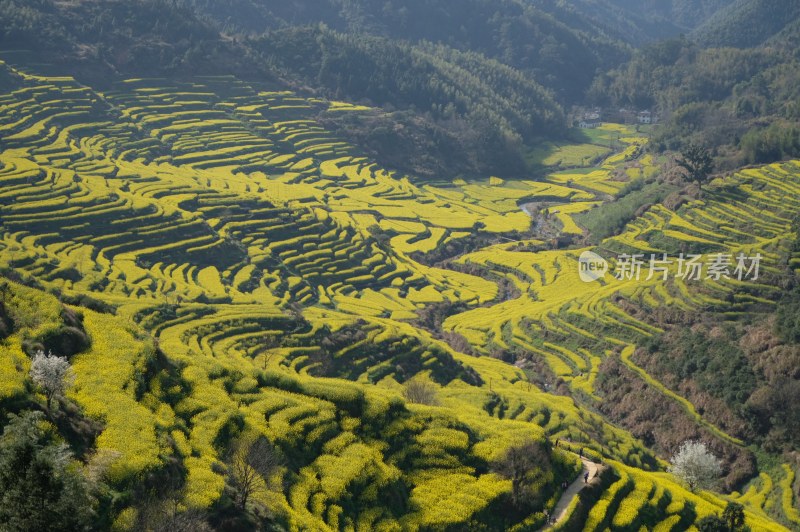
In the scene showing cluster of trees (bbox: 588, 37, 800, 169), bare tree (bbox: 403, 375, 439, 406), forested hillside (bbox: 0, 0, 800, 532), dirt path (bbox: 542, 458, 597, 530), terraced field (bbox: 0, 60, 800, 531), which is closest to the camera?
forested hillside (bbox: 0, 0, 800, 532)

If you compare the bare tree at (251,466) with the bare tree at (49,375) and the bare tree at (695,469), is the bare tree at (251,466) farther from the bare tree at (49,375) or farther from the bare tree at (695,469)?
the bare tree at (695,469)

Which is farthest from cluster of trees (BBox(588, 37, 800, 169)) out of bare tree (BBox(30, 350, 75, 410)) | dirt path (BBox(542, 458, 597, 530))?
bare tree (BBox(30, 350, 75, 410))

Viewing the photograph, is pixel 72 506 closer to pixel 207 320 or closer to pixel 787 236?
pixel 207 320

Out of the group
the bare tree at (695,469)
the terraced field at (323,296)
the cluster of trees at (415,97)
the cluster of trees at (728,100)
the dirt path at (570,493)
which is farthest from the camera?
the cluster of trees at (415,97)

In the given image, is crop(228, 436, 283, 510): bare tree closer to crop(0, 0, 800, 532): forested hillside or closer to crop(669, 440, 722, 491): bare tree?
crop(0, 0, 800, 532): forested hillside

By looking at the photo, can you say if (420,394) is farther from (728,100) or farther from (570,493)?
(728,100)

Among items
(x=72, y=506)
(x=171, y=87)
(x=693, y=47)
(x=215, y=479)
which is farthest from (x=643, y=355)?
(x=693, y=47)

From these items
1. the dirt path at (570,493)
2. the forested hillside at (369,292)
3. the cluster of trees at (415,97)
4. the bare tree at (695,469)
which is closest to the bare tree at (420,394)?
the forested hillside at (369,292)
